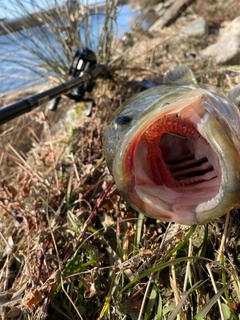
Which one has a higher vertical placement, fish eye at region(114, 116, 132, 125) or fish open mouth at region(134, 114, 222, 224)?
fish eye at region(114, 116, 132, 125)

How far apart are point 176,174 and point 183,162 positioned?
0.30 ft

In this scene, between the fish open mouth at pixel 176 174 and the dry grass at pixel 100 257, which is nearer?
the fish open mouth at pixel 176 174

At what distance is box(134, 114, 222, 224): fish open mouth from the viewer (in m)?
1.34

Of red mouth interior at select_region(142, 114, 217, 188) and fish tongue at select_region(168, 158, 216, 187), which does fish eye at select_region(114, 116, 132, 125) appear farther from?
fish tongue at select_region(168, 158, 216, 187)

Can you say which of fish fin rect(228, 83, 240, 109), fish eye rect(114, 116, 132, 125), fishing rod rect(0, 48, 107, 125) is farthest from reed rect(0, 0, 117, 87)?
fish eye rect(114, 116, 132, 125)

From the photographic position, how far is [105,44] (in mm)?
3859

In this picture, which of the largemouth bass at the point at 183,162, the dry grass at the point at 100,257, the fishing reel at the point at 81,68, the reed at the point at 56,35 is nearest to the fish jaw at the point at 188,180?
the largemouth bass at the point at 183,162

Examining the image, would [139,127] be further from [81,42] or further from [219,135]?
[81,42]

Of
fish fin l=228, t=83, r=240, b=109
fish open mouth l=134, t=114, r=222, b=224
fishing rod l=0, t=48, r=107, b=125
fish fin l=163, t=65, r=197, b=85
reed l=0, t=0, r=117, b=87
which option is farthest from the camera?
reed l=0, t=0, r=117, b=87

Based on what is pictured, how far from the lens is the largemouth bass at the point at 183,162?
1.18 m

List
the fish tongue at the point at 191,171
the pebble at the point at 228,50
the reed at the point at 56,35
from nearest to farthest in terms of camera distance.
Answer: the fish tongue at the point at 191,171, the reed at the point at 56,35, the pebble at the point at 228,50

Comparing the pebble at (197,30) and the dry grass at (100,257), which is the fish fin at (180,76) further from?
the pebble at (197,30)

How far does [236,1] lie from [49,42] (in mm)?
6167

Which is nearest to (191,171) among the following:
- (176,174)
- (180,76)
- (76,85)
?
(176,174)
